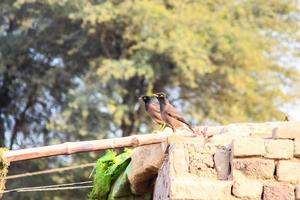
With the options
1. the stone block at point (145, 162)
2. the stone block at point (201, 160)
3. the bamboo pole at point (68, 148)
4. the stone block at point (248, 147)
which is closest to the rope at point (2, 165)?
the bamboo pole at point (68, 148)

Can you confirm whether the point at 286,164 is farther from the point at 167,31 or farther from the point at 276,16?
the point at 276,16

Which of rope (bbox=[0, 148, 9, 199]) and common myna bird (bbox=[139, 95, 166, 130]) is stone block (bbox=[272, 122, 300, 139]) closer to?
common myna bird (bbox=[139, 95, 166, 130])

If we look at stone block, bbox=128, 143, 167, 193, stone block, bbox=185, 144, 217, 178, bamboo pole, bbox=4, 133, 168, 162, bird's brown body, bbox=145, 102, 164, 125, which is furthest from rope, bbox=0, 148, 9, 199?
stone block, bbox=185, 144, 217, 178

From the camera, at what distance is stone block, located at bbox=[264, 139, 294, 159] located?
4.19 meters

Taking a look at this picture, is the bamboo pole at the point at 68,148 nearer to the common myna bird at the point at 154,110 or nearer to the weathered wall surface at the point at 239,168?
the common myna bird at the point at 154,110

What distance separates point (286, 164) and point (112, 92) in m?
13.0

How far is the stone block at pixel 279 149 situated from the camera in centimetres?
419

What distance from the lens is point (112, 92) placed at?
17125 millimetres

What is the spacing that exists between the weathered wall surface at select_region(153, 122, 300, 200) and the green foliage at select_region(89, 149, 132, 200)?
1264mm

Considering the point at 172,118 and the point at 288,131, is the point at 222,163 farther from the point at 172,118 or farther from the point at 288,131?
the point at 172,118

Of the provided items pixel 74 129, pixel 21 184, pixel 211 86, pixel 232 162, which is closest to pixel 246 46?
pixel 211 86

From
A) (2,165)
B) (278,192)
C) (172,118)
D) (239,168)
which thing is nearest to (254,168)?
(239,168)

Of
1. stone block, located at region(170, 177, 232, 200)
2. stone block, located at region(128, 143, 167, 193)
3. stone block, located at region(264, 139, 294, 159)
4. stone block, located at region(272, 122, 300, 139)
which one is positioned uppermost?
stone block, located at region(272, 122, 300, 139)

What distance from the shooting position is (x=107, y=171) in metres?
5.76
